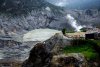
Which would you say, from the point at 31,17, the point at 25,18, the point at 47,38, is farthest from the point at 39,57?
the point at 31,17

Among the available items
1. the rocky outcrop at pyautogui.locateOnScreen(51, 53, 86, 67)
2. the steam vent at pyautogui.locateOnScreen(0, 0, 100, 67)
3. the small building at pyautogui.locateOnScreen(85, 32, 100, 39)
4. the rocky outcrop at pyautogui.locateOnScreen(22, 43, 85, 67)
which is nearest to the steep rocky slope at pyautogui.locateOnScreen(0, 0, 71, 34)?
the steam vent at pyautogui.locateOnScreen(0, 0, 100, 67)

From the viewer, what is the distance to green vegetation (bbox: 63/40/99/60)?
96.0 feet

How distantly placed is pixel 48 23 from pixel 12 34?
1237 inches

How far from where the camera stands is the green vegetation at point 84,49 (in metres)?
29.3

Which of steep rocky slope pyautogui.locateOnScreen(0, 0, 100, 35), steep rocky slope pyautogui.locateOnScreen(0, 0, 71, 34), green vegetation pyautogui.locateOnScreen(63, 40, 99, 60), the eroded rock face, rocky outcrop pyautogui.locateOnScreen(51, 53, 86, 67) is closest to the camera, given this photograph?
rocky outcrop pyautogui.locateOnScreen(51, 53, 86, 67)

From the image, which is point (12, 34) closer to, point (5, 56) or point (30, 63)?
point (5, 56)

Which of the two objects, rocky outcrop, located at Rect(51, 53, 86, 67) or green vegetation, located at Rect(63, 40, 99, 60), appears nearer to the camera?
rocky outcrop, located at Rect(51, 53, 86, 67)

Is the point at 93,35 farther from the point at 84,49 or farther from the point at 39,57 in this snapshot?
the point at 39,57

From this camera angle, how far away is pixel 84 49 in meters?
30.5

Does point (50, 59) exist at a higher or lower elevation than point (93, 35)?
lower

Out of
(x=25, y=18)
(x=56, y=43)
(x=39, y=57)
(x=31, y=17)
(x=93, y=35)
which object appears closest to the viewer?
(x=39, y=57)

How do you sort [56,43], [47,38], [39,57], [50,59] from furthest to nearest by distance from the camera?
[47,38] → [56,43] → [39,57] → [50,59]

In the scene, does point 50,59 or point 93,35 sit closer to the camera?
point 50,59

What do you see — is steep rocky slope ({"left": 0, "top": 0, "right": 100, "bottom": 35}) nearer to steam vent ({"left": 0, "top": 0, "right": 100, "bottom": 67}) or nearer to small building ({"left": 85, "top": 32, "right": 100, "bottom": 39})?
steam vent ({"left": 0, "top": 0, "right": 100, "bottom": 67})
